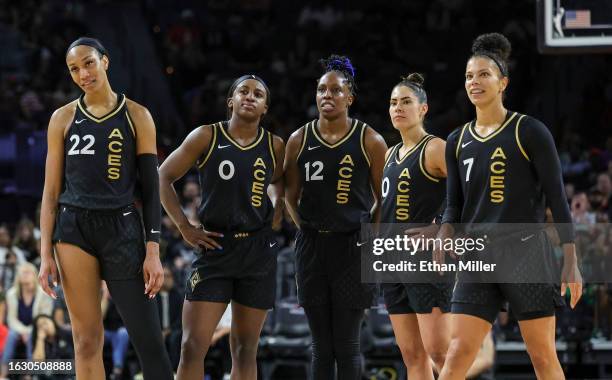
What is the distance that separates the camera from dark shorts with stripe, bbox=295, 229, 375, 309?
6062mm

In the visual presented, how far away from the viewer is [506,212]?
5215 mm

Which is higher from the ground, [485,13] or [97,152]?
[485,13]

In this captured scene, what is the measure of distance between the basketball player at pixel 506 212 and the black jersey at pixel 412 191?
66cm

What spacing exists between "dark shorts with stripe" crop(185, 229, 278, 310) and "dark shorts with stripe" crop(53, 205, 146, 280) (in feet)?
2.01

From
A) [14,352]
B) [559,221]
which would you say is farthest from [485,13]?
[559,221]

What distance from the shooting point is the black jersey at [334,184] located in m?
6.14

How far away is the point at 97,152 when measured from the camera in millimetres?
5312

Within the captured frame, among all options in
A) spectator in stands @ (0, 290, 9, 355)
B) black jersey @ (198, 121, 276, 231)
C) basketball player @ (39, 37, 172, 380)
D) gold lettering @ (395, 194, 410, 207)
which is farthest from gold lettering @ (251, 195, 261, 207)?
spectator in stands @ (0, 290, 9, 355)

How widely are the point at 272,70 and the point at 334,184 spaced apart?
9.23 m

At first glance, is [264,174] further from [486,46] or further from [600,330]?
[600,330]

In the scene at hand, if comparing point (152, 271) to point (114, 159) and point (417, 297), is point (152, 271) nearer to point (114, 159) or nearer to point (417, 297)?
point (114, 159)

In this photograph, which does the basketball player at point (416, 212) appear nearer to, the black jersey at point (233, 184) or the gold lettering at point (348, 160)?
the gold lettering at point (348, 160)

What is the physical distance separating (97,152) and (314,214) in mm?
1452

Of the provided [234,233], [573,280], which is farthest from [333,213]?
[573,280]
